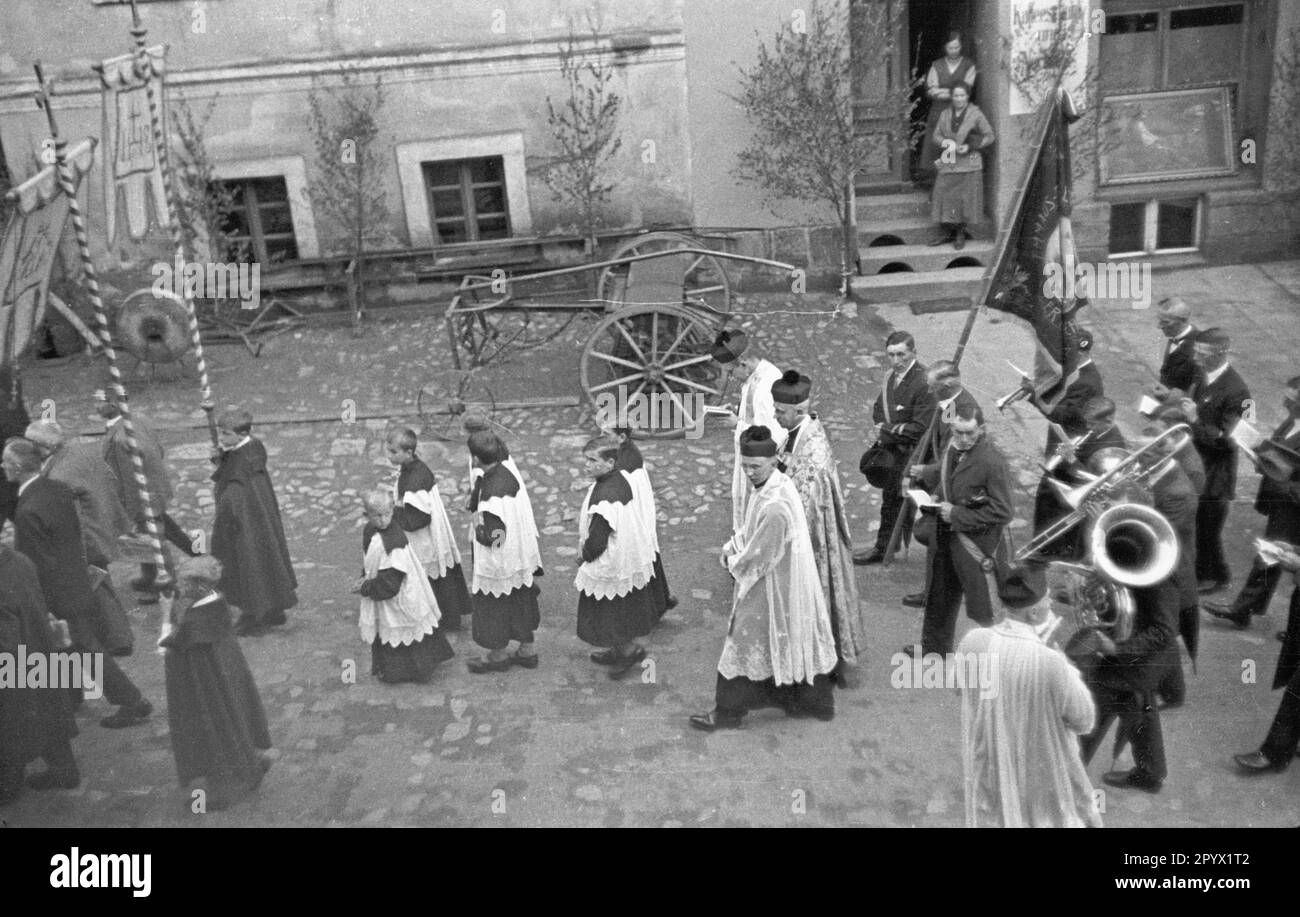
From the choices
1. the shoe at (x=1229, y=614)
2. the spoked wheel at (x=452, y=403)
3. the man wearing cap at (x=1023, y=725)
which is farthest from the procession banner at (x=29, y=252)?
the shoe at (x=1229, y=614)

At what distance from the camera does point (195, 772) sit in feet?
18.4

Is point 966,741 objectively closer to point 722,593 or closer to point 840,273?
point 722,593

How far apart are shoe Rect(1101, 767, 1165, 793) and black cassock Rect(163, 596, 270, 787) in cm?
386

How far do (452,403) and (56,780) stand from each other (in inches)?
158

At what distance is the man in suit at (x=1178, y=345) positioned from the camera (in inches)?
288

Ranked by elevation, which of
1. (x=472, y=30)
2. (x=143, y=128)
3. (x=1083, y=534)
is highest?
(x=472, y=30)

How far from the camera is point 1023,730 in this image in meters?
4.62

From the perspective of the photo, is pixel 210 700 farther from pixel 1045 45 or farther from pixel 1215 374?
pixel 1045 45

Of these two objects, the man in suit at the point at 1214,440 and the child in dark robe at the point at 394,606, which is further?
the man in suit at the point at 1214,440

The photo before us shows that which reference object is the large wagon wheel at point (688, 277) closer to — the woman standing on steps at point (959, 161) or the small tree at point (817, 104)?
the small tree at point (817, 104)

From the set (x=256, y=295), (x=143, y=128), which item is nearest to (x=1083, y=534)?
(x=143, y=128)

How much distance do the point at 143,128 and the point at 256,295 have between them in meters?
4.11

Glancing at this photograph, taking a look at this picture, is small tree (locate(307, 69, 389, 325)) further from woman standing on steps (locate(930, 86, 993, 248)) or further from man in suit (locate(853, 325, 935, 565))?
man in suit (locate(853, 325, 935, 565))

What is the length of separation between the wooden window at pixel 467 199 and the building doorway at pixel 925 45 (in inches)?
155
